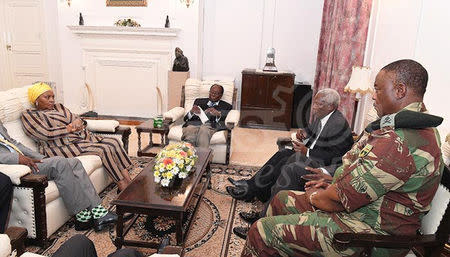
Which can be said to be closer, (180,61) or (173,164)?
(173,164)

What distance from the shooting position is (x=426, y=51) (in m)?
2.67

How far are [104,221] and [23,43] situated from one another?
5.64 meters

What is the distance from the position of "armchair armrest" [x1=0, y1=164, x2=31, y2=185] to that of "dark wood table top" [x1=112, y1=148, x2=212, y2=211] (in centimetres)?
64

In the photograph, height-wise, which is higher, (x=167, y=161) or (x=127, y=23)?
(x=127, y=23)

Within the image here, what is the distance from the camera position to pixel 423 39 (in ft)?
Answer: 8.90

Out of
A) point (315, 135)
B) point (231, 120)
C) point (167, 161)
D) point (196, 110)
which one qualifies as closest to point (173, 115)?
point (196, 110)

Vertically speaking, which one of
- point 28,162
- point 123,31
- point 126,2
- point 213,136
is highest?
point 126,2

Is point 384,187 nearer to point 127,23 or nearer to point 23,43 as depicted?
Answer: point 127,23

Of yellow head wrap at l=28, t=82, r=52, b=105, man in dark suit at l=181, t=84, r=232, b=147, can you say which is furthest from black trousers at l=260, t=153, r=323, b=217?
yellow head wrap at l=28, t=82, r=52, b=105

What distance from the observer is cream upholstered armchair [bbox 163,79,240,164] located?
13.3ft

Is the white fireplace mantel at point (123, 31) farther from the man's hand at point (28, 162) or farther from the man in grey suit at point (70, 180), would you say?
the man's hand at point (28, 162)

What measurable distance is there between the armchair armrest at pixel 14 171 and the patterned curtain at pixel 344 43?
3.36 meters

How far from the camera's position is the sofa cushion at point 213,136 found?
4.01 m

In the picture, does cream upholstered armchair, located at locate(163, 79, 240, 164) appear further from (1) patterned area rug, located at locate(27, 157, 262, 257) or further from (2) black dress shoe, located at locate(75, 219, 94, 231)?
(2) black dress shoe, located at locate(75, 219, 94, 231)
